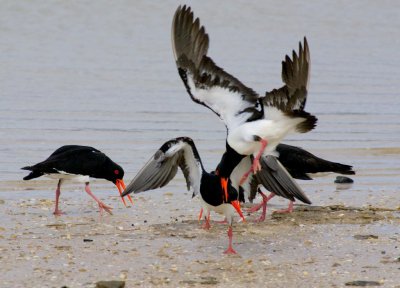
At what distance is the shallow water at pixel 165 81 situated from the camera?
44.6ft

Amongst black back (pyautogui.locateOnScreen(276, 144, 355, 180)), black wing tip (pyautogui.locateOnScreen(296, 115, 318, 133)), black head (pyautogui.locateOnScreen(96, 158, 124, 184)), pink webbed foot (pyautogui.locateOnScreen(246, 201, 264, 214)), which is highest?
black wing tip (pyautogui.locateOnScreen(296, 115, 318, 133))

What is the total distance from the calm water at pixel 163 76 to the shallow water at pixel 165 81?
27 mm

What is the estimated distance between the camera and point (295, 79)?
348 inches

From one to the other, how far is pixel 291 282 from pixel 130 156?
253 inches

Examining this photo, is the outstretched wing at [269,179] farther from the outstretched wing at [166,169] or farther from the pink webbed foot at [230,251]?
the pink webbed foot at [230,251]

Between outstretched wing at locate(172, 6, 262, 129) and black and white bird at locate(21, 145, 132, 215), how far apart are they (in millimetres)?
1490

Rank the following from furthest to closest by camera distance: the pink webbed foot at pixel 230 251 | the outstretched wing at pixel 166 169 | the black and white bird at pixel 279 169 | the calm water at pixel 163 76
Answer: the calm water at pixel 163 76 → the black and white bird at pixel 279 169 → the outstretched wing at pixel 166 169 → the pink webbed foot at pixel 230 251

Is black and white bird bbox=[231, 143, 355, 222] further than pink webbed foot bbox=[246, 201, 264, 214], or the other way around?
pink webbed foot bbox=[246, 201, 264, 214]

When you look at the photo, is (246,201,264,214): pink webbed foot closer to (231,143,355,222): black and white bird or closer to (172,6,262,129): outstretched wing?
(231,143,355,222): black and white bird

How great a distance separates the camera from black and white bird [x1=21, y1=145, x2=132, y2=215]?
34.0 ft

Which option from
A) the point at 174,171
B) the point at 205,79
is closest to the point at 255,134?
the point at 205,79

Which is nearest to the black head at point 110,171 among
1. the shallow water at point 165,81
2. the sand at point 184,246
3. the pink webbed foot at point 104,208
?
the sand at point 184,246

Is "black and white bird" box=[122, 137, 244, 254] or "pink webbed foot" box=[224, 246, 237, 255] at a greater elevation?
"black and white bird" box=[122, 137, 244, 254]

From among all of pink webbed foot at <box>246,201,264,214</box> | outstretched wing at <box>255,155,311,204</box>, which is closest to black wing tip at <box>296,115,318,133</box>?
outstretched wing at <box>255,155,311,204</box>
